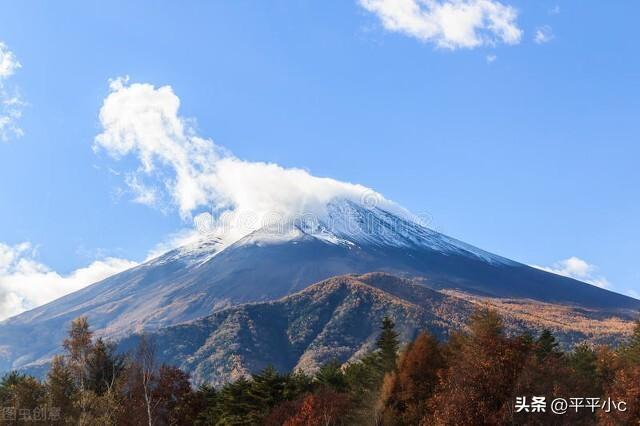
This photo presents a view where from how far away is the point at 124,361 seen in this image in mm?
50281

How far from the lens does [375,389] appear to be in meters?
45.2

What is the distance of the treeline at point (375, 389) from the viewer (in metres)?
28.8

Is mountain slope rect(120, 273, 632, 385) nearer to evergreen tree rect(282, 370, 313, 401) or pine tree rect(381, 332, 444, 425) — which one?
evergreen tree rect(282, 370, 313, 401)

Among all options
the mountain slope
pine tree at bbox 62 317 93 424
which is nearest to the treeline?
pine tree at bbox 62 317 93 424

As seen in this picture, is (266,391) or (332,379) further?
(332,379)

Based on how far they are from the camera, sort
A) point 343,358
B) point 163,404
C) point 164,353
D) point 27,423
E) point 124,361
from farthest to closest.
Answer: point 164,353
point 343,358
point 124,361
point 163,404
point 27,423

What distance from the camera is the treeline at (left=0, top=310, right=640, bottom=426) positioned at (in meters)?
28.8

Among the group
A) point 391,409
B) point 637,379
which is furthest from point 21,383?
point 637,379

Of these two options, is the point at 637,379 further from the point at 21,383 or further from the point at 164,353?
the point at 164,353

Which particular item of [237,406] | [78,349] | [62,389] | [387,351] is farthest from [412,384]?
[62,389]

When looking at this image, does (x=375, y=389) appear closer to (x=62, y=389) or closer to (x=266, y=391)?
(x=266, y=391)

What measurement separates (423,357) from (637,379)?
1672cm

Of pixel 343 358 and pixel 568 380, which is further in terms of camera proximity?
pixel 343 358

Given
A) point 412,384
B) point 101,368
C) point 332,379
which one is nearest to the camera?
point 412,384
